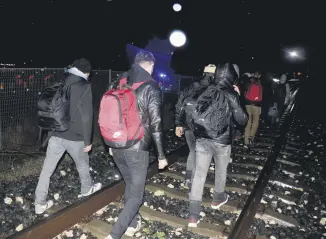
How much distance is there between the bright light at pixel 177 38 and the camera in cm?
2776

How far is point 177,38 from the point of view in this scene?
28734 millimetres

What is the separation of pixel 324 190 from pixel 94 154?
17.4 ft

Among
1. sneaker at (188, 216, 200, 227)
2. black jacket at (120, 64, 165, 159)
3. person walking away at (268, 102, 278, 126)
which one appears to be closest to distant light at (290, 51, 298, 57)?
person walking away at (268, 102, 278, 126)

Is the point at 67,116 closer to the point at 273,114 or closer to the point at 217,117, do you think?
the point at 217,117

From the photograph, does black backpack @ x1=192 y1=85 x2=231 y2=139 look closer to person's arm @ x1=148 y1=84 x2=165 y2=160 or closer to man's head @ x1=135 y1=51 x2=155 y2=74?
person's arm @ x1=148 y1=84 x2=165 y2=160

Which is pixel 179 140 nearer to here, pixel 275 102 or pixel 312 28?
pixel 275 102

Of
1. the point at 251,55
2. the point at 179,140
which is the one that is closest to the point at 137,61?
the point at 179,140

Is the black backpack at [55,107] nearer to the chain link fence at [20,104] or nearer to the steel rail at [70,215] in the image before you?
the steel rail at [70,215]

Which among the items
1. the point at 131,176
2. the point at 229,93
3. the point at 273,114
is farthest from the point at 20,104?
the point at 273,114

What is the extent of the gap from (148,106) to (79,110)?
1.36 meters

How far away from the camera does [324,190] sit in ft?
20.6

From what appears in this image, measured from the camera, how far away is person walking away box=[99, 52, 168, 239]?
3.53m

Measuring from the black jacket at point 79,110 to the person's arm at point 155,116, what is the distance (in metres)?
1.29

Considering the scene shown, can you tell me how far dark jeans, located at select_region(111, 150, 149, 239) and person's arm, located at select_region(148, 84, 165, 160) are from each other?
238 millimetres
